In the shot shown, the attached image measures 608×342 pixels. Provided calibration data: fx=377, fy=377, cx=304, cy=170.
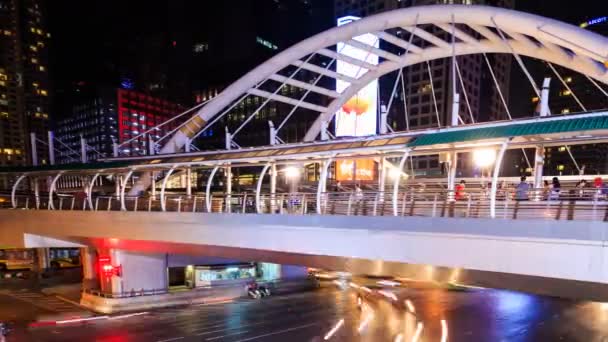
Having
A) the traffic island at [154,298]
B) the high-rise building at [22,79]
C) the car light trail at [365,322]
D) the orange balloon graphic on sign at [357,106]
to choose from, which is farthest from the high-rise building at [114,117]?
the car light trail at [365,322]

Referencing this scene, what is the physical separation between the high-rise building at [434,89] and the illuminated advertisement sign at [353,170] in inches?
1152

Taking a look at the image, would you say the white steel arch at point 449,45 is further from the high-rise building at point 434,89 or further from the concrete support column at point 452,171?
the high-rise building at point 434,89

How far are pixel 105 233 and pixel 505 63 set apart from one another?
94717 millimetres

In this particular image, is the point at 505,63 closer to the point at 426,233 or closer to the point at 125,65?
the point at 426,233

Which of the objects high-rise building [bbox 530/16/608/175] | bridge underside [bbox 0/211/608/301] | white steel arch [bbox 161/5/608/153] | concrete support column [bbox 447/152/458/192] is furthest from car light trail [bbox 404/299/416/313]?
high-rise building [bbox 530/16/608/175]

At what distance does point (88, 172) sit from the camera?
2256 centimetres

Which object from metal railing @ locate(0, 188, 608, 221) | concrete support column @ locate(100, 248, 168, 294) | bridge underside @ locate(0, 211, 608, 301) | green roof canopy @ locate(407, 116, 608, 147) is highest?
green roof canopy @ locate(407, 116, 608, 147)

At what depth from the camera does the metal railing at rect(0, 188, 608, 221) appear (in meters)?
10.0

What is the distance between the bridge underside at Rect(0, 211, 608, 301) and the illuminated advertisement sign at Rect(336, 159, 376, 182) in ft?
55.1

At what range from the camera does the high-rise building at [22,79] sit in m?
90.9

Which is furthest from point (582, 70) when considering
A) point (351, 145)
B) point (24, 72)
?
point (24, 72)

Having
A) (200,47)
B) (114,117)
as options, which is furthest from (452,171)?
(114,117)

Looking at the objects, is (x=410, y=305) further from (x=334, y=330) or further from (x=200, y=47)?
(x=200, y=47)

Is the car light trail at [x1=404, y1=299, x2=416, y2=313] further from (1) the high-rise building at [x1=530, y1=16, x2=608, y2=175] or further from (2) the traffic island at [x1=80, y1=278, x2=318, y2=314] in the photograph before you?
(1) the high-rise building at [x1=530, y1=16, x2=608, y2=175]
